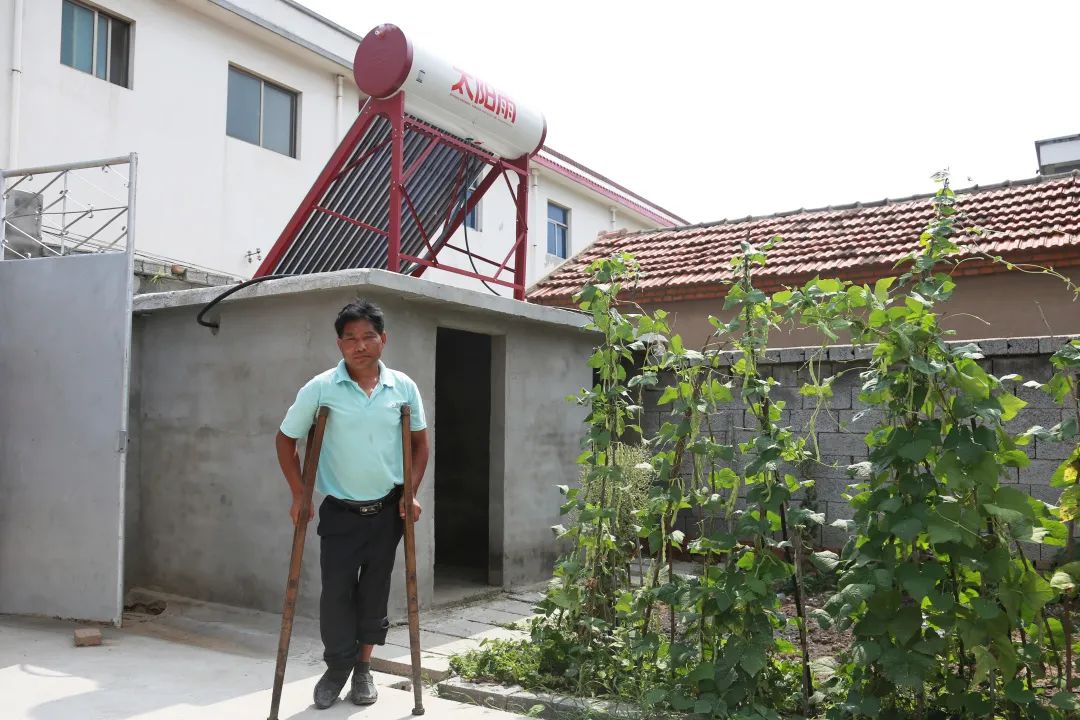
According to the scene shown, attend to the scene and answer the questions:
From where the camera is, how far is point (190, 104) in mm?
12453

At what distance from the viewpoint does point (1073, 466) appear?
3451 mm

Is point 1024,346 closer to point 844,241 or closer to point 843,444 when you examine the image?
point 843,444

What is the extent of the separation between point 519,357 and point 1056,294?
18.7 ft

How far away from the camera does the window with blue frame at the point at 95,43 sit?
11.1 metres

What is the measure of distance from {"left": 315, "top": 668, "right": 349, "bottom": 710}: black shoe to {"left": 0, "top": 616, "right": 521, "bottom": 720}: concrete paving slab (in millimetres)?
51

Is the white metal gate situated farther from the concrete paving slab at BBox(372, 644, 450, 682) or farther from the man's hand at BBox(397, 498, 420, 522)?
the man's hand at BBox(397, 498, 420, 522)

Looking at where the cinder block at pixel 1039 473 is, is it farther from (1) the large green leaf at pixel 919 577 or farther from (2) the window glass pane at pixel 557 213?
(2) the window glass pane at pixel 557 213

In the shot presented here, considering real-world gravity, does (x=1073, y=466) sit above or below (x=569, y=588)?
above

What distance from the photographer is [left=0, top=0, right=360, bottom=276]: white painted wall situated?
10.7 metres

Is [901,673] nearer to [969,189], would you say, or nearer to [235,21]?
[969,189]

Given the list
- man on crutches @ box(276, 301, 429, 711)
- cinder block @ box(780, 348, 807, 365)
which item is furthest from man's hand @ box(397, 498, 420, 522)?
cinder block @ box(780, 348, 807, 365)

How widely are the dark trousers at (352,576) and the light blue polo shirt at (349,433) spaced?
11cm

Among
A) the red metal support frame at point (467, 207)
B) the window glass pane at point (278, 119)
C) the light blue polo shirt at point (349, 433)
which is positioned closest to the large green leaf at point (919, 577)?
the light blue polo shirt at point (349, 433)

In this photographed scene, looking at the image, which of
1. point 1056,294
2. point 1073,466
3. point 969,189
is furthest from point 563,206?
point 1073,466
